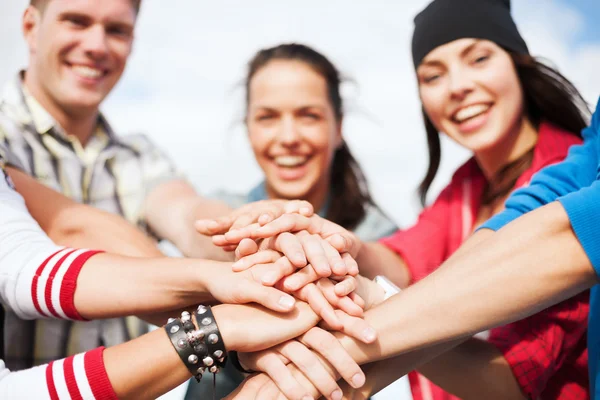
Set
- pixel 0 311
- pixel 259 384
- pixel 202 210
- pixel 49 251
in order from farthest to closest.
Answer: pixel 202 210 → pixel 0 311 → pixel 49 251 → pixel 259 384

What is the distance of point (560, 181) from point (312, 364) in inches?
28.9

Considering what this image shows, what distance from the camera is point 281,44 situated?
257 cm

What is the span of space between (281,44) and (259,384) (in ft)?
5.81

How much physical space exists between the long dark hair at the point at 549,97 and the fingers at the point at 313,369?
43.2 inches

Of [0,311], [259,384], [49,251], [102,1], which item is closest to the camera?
[259,384]

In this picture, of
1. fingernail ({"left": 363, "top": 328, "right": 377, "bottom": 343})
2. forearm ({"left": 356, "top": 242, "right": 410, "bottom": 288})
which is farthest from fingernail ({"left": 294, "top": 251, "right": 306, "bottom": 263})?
forearm ({"left": 356, "top": 242, "right": 410, "bottom": 288})

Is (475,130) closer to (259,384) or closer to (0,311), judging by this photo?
(259,384)

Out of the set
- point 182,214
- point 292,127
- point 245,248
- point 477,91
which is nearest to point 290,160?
point 292,127

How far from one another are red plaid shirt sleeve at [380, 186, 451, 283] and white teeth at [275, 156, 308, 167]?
601 mm

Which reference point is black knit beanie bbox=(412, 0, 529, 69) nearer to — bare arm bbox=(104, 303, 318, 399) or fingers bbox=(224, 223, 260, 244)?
fingers bbox=(224, 223, 260, 244)

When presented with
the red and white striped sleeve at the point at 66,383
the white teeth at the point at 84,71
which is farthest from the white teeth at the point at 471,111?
the white teeth at the point at 84,71

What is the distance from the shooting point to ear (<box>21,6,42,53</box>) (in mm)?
2285

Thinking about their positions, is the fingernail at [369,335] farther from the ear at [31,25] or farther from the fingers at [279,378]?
the ear at [31,25]

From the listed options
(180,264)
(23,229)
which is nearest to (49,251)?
(23,229)
